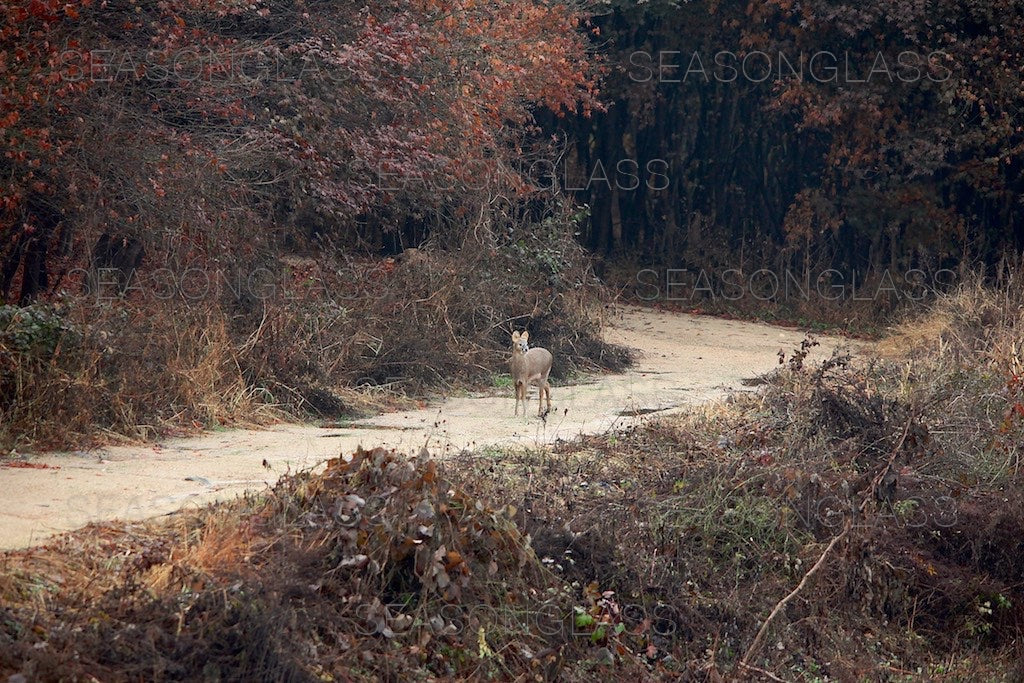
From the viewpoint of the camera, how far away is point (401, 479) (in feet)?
24.2

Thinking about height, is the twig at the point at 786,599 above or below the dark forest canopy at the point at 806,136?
below

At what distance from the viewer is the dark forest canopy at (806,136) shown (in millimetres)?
18875

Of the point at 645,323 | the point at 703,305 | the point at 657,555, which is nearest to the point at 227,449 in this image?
the point at 657,555

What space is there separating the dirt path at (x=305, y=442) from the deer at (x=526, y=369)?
21 centimetres

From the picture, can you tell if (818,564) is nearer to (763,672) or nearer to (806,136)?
(763,672)

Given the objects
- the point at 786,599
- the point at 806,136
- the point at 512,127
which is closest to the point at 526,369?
the point at 786,599

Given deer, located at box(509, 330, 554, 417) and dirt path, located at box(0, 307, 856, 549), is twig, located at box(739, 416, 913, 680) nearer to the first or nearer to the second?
dirt path, located at box(0, 307, 856, 549)

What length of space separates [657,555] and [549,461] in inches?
47.6

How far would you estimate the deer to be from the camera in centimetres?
1147

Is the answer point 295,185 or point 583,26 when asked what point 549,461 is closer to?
point 295,185

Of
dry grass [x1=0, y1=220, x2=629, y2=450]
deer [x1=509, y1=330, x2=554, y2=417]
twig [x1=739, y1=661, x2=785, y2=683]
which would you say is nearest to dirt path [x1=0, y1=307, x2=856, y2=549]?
deer [x1=509, y1=330, x2=554, y2=417]

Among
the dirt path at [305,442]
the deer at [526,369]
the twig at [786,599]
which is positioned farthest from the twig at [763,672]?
the deer at [526,369]

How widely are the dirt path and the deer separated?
0.21 metres

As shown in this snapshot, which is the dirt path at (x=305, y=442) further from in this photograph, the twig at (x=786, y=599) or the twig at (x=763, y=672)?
the twig at (x=763, y=672)
